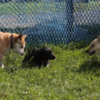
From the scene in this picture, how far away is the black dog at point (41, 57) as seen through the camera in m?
4.86

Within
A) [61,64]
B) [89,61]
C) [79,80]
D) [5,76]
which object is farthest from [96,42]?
[5,76]

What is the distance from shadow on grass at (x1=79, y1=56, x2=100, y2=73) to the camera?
15.7 ft

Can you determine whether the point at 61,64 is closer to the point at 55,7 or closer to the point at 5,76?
the point at 5,76

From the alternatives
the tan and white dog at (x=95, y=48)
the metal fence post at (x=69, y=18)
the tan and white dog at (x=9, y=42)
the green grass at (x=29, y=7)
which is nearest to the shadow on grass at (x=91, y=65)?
the tan and white dog at (x=95, y=48)

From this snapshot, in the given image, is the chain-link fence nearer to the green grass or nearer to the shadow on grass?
the green grass

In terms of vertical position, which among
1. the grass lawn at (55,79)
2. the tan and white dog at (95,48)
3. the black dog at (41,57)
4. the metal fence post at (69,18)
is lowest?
the grass lawn at (55,79)

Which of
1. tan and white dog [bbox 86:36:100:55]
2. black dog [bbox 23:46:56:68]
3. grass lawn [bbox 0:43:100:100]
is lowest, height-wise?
grass lawn [bbox 0:43:100:100]

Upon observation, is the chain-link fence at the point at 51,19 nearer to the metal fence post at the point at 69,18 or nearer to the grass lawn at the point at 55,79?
the metal fence post at the point at 69,18

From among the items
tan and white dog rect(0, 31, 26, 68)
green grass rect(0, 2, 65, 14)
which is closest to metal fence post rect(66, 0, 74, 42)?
green grass rect(0, 2, 65, 14)

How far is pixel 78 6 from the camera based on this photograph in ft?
22.4

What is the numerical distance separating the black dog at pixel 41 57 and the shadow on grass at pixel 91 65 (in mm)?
812

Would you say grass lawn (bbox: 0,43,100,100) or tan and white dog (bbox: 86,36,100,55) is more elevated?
tan and white dog (bbox: 86,36,100,55)

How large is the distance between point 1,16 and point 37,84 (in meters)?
2.96

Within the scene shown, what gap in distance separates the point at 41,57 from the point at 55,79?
99 cm
